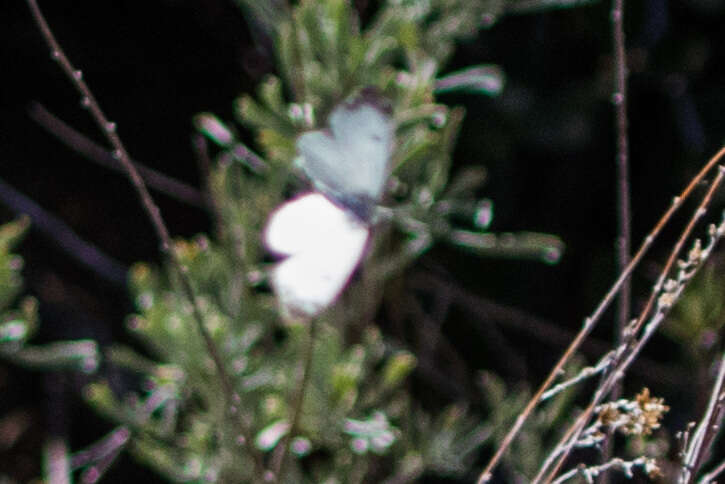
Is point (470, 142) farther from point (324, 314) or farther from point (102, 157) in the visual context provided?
point (102, 157)

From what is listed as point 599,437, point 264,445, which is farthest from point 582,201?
point 599,437

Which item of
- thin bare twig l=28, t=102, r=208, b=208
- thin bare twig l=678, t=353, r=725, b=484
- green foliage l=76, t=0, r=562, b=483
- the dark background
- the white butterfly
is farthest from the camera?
thin bare twig l=28, t=102, r=208, b=208

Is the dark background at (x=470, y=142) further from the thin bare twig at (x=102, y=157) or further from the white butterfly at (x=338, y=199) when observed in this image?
the white butterfly at (x=338, y=199)

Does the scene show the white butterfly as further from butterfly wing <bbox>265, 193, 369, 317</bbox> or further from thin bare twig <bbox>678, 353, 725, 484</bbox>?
thin bare twig <bbox>678, 353, 725, 484</bbox>

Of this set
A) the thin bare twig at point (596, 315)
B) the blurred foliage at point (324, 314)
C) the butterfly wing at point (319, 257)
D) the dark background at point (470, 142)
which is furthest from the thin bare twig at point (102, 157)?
→ the thin bare twig at point (596, 315)

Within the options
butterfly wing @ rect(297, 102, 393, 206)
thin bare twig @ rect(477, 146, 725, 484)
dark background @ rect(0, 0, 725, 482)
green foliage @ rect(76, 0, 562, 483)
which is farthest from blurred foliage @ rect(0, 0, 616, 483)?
thin bare twig @ rect(477, 146, 725, 484)

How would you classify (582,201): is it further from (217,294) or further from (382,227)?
(217,294)

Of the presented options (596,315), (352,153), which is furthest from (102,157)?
(596,315)
